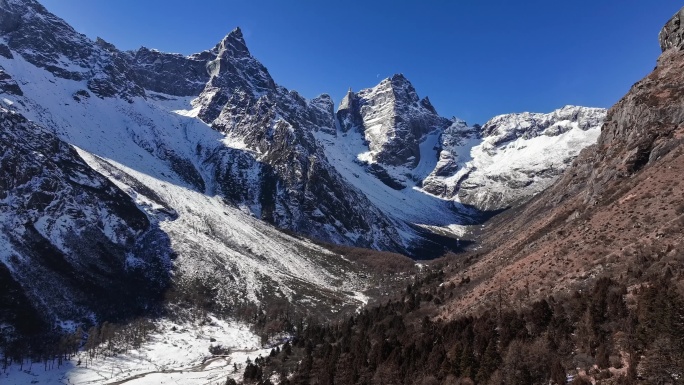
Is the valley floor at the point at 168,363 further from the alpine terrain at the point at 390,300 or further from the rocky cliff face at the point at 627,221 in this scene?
the rocky cliff face at the point at 627,221

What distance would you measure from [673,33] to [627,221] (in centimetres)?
7670

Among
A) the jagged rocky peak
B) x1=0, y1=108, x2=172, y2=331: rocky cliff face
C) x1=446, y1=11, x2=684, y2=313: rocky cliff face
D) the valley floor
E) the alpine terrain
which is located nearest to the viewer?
the alpine terrain

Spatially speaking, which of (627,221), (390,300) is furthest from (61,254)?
(627,221)

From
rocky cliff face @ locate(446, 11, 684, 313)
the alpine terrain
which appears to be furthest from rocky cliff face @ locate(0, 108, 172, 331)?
rocky cliff face @ locate(446, 11, 684, 313)

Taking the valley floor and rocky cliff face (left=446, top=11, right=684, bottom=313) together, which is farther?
the valley floor

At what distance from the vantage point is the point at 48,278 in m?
153

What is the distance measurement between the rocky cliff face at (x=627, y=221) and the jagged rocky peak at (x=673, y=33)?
15.8 ft

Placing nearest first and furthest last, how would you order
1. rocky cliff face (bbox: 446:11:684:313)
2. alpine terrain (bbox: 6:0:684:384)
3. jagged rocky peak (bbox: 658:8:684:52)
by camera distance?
alpine terrain (bbox: 6:0:684:384), rocky cliff face (bbox: 446:11:684:313), jagged rocky peak (bbox: 658:8:684:52)

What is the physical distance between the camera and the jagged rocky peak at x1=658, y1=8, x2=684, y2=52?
10206cm

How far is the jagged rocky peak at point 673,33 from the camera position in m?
102

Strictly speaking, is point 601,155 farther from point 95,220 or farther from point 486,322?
point 95,220

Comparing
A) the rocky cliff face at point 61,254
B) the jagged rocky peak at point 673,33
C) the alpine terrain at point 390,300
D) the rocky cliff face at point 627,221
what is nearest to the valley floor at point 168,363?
the alpine terrain at point 390,300

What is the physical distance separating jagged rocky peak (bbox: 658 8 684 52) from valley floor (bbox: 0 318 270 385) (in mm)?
122671

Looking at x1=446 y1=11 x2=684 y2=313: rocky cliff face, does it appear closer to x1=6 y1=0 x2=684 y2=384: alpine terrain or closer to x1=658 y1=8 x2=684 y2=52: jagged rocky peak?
x1=6 y1=0 x2=684 y2=384: alpine terrain
